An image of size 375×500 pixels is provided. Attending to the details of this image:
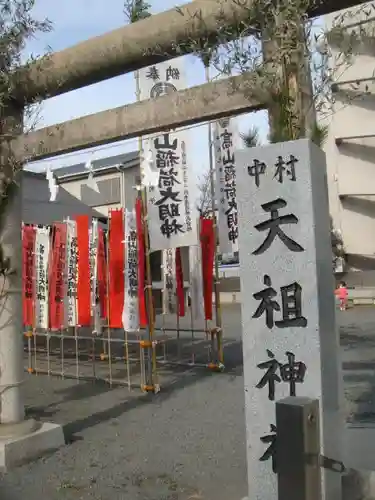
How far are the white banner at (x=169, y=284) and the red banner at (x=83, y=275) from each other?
61.6 inches

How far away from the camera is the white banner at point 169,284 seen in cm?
1030

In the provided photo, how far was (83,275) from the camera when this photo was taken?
9500 millimetres

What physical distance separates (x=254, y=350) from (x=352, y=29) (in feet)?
7.82

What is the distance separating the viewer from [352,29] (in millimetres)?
3957

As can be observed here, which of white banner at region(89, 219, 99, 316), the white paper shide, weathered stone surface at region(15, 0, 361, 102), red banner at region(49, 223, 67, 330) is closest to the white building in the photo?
the white paper shide

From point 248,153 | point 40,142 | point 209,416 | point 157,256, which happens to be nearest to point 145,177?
point 40,142

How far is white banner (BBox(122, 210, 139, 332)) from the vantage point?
8.32 meters

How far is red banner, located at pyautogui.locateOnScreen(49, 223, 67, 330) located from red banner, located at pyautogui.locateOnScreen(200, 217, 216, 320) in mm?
2452

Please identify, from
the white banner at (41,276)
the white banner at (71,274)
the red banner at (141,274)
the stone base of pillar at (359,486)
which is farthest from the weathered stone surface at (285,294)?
the white banner at (41,276)

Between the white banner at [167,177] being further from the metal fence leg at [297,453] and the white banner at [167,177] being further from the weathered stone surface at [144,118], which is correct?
the metal fence leg at [297,453]

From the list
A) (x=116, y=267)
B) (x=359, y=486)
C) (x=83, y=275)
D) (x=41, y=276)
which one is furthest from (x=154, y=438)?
(x=41, y=276)

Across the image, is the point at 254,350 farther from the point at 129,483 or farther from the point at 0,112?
the point at 0,112

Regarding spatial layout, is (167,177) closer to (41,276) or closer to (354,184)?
(41,276)

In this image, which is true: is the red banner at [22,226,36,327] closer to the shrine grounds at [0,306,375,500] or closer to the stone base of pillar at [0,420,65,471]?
the shrine grounds at [0,306,375,500]
